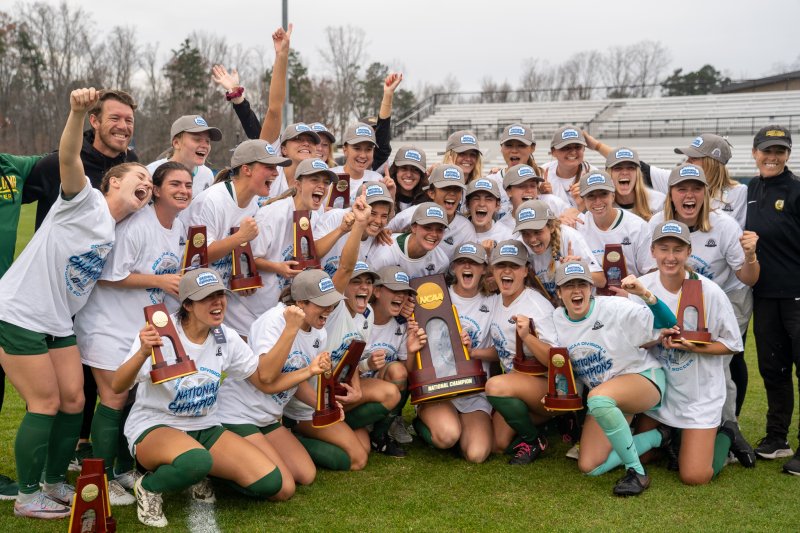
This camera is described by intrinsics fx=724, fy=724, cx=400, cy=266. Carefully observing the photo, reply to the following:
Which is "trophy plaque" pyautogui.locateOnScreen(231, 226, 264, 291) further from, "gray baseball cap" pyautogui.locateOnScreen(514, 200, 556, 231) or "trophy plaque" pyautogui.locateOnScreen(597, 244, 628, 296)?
A: "trophy plaque" pyautogui.locateOnScreen(597, 244, 628, 296)

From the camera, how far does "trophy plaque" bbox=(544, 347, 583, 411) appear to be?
207 inches

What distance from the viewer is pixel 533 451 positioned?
5.71m

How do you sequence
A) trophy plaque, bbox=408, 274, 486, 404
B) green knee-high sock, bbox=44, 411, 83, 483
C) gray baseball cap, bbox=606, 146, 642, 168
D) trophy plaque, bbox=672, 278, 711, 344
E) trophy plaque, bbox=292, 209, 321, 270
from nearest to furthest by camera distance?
green knee-high sock, bbox=44, 411, 83, 483 < trophy plaque, bbox=672, 278, 711, 344 < trophy plaque, bbox=292, 209, 321, 270 < trophy plaque, bbox=408, 274, 486, 404 < gray baseball cap, bbox=606, 146, 642, 168

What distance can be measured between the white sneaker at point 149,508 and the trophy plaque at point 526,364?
2829 millimetres

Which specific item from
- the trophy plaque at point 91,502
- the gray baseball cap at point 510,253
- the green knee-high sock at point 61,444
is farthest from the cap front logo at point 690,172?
the green knee-high sock at point 61,444

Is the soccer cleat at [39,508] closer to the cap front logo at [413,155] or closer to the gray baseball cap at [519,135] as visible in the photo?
the cap front logo at [413,155]

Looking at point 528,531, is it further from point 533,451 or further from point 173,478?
point 173,478

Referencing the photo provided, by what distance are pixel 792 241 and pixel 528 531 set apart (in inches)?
125

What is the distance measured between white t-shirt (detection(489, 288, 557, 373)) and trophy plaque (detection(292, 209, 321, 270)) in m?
1.56

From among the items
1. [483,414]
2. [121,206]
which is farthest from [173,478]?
[483,414]

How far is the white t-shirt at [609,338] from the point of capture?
5.29 meters

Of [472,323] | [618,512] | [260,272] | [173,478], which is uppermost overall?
[260,272]

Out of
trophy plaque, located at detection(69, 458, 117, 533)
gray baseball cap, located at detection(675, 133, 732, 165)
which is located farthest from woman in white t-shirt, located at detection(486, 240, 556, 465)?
trophy plaque, located at detection(69, 458, 117, 533)

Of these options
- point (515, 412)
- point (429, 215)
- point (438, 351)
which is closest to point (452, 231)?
point (429, 215)
